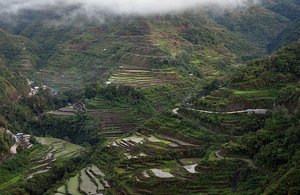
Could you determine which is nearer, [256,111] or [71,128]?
[256,111]

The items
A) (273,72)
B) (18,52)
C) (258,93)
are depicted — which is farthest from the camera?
(18,52)

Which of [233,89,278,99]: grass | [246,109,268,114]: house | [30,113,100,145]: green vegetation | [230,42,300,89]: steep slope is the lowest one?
[30,113,100,145]: green vegetation

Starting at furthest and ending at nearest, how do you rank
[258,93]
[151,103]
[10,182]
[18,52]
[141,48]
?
[18,52] < [141,48] < [151,103] < [10,182] < [258,93]

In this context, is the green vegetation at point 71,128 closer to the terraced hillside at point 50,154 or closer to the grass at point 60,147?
the grass at point 60,147

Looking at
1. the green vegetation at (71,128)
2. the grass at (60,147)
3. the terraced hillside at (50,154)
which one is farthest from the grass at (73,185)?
the green vegetation at (71,128)

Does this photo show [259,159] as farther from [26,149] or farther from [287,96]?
[26,149]

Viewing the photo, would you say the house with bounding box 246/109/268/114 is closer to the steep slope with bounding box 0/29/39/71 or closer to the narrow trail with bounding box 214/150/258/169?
the narrow trail with bounding box 214/150/258/169

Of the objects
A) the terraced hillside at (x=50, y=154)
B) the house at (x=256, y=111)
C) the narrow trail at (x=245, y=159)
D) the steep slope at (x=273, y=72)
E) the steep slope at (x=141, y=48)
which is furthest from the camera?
the steep slope at (x=141, y=48)

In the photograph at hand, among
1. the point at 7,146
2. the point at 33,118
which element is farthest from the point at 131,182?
the point at 33,118

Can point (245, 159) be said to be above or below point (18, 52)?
above

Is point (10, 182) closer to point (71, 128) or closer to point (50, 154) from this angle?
point (50, 154)

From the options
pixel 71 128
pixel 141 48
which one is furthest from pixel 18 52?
pixel 71 128

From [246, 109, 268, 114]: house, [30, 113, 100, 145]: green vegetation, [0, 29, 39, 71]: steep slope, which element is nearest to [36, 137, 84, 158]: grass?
[30, 113, 100, 145]: green vegetation
